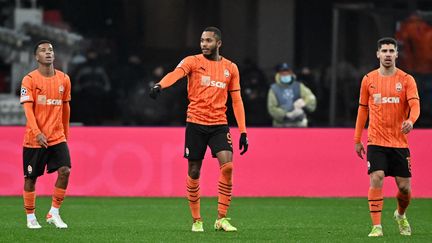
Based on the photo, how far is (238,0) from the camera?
23.3 metres

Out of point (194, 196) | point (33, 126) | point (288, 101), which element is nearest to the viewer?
point (33, 126)

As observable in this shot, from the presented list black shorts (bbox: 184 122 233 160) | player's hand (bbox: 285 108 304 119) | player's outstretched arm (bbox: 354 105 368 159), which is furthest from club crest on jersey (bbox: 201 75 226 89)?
player's hand (bbox: 285 108 304 119)

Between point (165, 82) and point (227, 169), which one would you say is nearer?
point (165, 82)

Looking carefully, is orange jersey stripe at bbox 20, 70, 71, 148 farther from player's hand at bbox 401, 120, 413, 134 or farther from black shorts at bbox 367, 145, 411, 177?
player's hand at bbox 401, 120, 413, 134

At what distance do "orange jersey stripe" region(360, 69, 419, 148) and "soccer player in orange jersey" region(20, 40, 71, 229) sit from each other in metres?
3.39

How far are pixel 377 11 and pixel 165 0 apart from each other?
158 inches

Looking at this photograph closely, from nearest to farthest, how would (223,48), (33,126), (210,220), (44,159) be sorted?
(33,126) → (44,159) → (210,220) → (223,48)

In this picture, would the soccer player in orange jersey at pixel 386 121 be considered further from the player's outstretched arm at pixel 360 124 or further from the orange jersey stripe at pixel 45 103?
the orange jersey stripe at pixel 45 103

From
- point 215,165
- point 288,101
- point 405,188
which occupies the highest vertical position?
point 288,101

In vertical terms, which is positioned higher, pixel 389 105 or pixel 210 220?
pixel 389 105

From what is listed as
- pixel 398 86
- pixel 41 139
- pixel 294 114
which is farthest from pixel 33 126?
pixel 294 114

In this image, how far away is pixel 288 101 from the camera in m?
21.3

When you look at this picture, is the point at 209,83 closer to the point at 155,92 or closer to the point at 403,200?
the point at 155,92

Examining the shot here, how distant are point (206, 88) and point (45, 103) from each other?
1.80m
